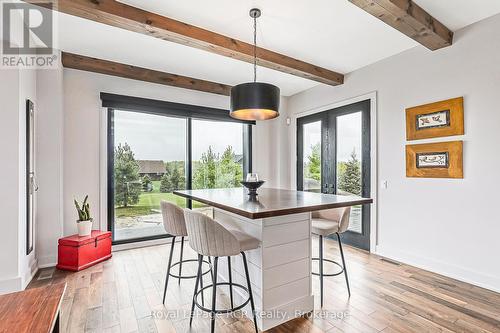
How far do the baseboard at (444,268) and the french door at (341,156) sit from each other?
0.36 metres

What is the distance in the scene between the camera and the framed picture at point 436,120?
2832 millimetres

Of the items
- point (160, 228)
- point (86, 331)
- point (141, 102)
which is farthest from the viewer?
point (160, 228)

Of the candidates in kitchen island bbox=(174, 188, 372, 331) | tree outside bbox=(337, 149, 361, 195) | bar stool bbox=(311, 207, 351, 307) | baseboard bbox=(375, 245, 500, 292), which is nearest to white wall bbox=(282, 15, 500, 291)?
baseboard bbox=(375, 245, 500, 292)

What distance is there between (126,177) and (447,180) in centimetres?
435

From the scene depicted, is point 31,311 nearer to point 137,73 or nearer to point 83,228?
point 83,228

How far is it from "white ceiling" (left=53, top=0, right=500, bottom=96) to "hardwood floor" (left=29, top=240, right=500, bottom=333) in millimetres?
2751

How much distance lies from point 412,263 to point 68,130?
4882mm

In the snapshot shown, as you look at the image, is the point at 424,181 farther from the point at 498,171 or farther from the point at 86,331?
the point at 86,331

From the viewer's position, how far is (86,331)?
1941 millimetres

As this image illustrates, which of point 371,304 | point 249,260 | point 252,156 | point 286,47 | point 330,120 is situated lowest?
point 371,304

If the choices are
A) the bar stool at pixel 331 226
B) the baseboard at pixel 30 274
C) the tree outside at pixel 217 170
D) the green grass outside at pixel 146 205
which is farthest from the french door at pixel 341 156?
the baseboard at pixel 30 274

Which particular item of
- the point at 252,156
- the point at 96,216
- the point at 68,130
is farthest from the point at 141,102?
the point at 252,156

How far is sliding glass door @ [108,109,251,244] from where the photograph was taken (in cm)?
394

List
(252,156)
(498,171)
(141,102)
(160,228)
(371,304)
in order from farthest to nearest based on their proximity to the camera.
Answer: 1. (252,156)
2. (160,228)
3. (141,102)
4. (498,171)
5. (371,304)
